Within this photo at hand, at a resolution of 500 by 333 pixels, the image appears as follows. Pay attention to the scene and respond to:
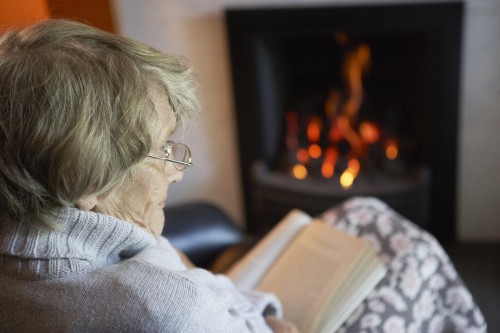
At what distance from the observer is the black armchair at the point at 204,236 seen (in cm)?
149

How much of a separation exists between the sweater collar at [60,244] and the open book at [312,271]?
1.68 ft

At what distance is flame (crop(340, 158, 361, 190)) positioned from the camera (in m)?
2.27

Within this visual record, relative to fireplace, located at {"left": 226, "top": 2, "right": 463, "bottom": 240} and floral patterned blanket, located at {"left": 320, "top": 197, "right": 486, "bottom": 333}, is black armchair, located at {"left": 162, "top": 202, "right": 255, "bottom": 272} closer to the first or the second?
floral patterned blanket, located at {"left": 320, "top": 197, "right": 486, "bottom": 333}

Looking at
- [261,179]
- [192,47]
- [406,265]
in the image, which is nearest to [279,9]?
[192,47]

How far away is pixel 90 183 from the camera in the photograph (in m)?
0.78

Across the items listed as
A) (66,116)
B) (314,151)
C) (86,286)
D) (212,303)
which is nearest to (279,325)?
(212,303)

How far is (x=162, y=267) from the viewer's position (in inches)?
33.9

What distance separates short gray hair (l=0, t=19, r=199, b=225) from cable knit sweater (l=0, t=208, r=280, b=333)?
1.4 inches

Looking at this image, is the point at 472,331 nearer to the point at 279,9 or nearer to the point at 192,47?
the point at 279,9

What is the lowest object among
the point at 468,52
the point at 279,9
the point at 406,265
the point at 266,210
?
the point at 266,210

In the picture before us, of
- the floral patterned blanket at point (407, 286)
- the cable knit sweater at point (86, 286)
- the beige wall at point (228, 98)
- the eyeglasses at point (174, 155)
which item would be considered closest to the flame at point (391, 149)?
the beige wall at point (228, 98)

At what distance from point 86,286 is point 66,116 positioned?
208 millimetres

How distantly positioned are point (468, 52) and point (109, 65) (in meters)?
1.54

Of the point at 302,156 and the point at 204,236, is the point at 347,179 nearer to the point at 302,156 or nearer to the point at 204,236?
the point at 302,156
